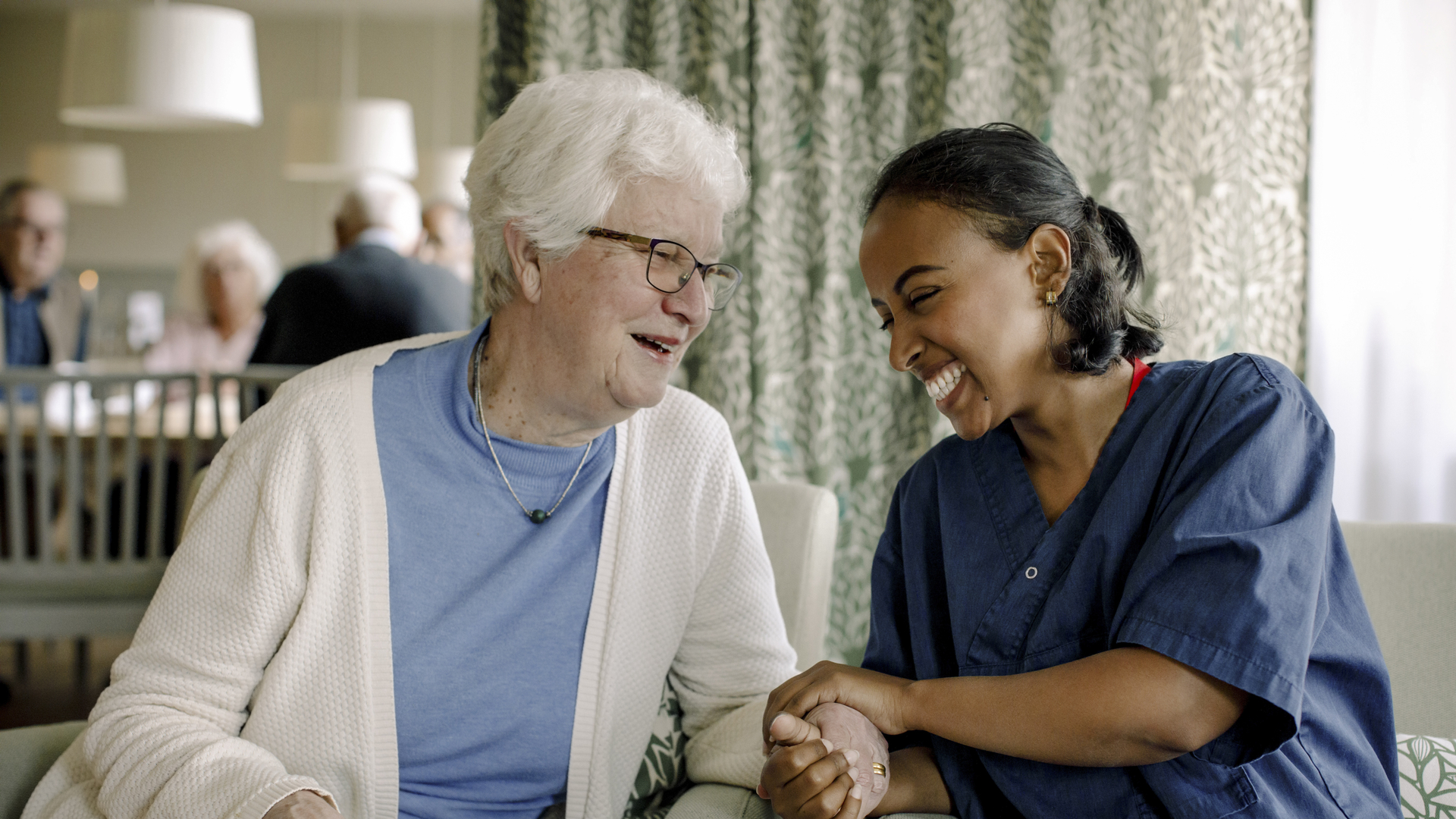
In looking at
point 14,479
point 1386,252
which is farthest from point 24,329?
point 1386,252

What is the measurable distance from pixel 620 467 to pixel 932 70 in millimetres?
1612

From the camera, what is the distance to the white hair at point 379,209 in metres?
3.48

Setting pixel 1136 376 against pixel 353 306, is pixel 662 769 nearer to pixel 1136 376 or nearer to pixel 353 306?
pixel 1136 376

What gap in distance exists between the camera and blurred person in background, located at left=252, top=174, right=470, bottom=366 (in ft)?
10.2

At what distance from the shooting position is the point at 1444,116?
238 cm

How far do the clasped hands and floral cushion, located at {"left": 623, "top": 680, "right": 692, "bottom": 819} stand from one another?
282 millimetres

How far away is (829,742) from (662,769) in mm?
394

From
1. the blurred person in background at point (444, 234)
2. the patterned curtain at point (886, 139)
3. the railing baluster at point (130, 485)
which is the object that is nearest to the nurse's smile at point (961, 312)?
the patterned curtain at point (886, 139)

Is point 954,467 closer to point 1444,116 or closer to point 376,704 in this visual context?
point 376,704

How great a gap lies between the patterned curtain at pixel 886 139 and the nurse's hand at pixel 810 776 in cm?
156

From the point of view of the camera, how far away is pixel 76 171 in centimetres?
636

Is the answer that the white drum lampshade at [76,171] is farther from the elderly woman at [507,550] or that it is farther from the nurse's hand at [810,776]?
the nurse's hand at [810,776]

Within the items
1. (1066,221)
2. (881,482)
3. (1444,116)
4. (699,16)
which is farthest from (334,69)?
(1066,221)

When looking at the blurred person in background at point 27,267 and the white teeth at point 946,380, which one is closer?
the white teeth at point 946,380
